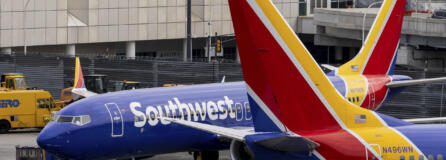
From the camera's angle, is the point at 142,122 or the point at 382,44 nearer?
the point at 142,122

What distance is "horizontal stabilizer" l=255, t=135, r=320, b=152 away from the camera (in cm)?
2281

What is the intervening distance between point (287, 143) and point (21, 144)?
2816 centimetres

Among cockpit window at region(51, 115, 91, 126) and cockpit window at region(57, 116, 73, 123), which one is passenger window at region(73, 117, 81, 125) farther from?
cockpit window at region(57, 116, 73, 123)

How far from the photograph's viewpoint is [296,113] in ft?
77.0

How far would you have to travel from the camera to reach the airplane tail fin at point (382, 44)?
40.8 metres

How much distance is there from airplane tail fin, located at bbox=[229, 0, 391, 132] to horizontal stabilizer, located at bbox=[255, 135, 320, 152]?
0.63m

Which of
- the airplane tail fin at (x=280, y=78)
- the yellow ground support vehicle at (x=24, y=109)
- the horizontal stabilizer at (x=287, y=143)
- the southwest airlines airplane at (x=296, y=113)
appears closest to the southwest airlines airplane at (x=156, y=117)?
the southwest airlines airplane at (x=296, y=113)

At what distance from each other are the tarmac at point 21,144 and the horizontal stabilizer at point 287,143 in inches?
732

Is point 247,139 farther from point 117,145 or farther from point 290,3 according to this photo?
point 290,3

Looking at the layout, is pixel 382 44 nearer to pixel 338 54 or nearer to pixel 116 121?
pixel 116 121

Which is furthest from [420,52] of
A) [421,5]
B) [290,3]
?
[290,3]

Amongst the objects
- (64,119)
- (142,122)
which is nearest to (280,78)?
(142,122)

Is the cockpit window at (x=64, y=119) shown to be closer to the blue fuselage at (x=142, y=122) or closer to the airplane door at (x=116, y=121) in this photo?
the blue fuselage at (x=142, y=122)

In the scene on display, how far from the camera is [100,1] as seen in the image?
93.0 m
